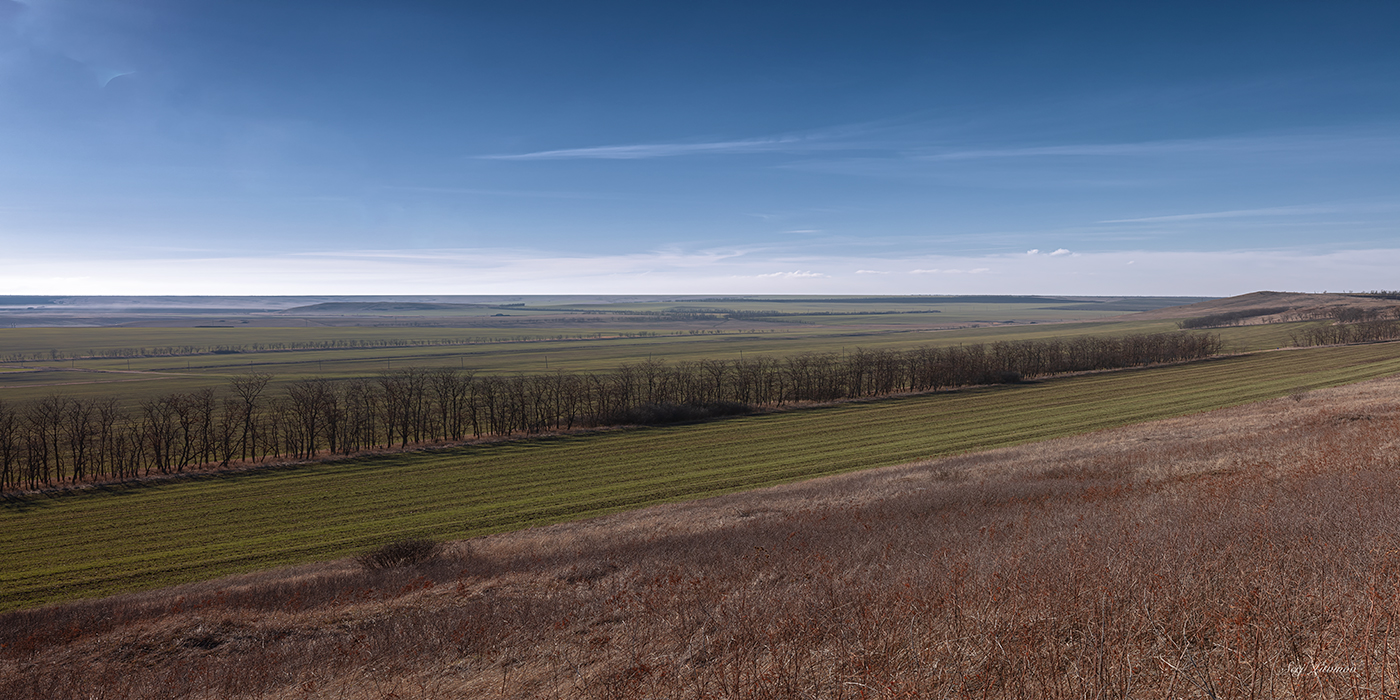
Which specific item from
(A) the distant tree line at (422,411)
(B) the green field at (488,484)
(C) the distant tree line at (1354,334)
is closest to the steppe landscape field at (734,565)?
(B) the green field at (488,484)

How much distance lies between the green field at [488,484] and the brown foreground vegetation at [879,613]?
10.5 metres

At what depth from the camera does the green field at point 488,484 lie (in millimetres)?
29375

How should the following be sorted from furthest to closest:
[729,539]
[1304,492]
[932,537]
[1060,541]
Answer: [729,539] → [932,537] → [1304,492] → [1060,541]

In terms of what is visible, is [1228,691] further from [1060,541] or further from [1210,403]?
[1210,403]

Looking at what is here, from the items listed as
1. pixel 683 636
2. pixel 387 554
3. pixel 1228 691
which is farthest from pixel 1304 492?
pixel 387 554

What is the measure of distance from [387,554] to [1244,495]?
2306 cm

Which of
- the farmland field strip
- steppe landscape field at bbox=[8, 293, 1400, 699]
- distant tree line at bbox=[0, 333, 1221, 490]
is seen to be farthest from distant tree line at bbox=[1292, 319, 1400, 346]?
steppe landscape field at bbox=[8, 293, 1400, 699]

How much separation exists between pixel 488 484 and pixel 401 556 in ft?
66.7

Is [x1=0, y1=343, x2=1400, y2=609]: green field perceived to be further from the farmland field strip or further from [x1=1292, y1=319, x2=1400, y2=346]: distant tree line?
the farmland field strip

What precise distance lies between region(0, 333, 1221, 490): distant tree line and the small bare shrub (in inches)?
1346

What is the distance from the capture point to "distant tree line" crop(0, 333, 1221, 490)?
48.5 m

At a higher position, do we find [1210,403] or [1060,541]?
[1060,541]

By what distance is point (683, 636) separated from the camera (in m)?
8.36

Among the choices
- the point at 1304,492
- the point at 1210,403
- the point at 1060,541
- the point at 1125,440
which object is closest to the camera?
the point at 1060,541
